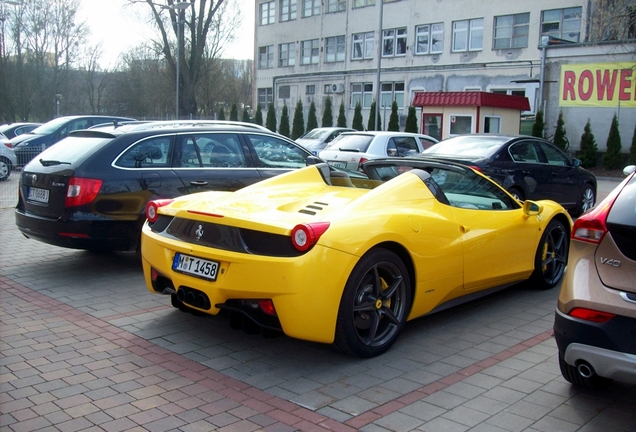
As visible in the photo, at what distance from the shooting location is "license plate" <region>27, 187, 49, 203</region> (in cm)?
698

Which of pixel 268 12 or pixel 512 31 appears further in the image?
pixel 268 12

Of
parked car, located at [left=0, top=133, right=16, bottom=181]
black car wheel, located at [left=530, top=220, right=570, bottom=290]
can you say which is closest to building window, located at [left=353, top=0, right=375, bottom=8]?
parked car, located at [left=0, top=133, right=16, bottom=181]

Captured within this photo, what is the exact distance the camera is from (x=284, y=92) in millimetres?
53812

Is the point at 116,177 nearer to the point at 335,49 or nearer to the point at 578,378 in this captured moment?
the point at 578,378

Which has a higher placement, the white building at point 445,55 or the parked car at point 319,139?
the white building at point 445,55

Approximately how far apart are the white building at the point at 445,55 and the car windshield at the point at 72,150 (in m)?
22.8

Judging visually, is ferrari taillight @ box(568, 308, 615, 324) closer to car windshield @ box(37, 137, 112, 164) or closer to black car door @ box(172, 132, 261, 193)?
black car door @ box(172, 132, 261, 193)

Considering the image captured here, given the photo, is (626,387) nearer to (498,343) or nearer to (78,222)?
(498,343)

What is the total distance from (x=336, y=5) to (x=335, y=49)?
3302mm

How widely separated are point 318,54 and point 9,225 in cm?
4211

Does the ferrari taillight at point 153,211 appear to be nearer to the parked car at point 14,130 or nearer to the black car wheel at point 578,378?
the black car wheel at point 578,378

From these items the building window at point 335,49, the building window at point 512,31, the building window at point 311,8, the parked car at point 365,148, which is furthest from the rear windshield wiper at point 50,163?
the building window at point 311,8

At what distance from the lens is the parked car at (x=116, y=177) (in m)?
6.84

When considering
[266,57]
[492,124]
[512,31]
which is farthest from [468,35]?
[266,57]
